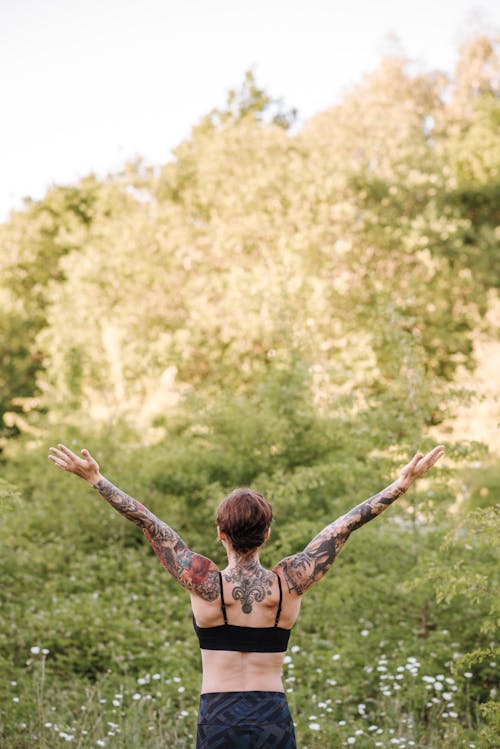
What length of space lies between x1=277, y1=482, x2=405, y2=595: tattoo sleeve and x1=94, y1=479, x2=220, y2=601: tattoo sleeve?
0.28 meters

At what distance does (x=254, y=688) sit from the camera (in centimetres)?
286

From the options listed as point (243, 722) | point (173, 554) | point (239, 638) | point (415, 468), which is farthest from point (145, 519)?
point (415, 468)

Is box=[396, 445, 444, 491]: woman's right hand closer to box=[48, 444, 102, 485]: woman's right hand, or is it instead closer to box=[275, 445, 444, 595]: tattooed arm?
box=[275, 445, 444, 595]: tattooed arm

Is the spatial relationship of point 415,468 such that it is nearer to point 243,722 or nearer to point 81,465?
point 243,722

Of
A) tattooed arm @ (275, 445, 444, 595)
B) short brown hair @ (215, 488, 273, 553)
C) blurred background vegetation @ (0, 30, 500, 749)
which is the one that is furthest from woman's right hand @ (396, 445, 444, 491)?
blurred background vegetation @ (0, 30, 500, 749)

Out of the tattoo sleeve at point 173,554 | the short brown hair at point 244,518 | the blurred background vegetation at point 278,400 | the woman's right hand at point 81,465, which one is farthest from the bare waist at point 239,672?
the blurred background vegetation at point 278,400

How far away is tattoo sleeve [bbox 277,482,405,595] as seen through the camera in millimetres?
2998

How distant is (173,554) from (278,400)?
22.1 feet

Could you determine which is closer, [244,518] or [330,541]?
[244,518]

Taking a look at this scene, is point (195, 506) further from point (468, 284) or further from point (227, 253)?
point (468, 284)

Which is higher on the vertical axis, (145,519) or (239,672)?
(145,519)

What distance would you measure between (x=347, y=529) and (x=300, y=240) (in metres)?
15.8

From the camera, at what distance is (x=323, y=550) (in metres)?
3.05

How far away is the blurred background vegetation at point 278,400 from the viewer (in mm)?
6387
